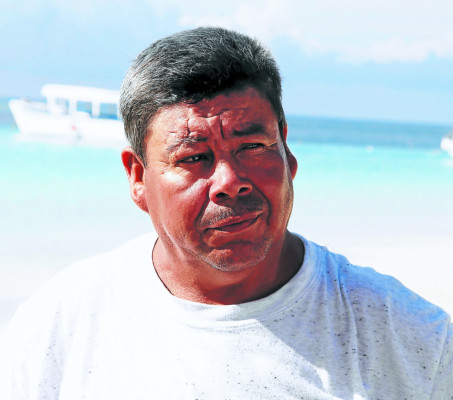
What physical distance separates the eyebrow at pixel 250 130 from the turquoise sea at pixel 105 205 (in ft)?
19.0

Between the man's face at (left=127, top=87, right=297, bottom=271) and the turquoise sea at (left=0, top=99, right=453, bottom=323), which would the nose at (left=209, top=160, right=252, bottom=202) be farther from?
the turquoise sea at (left=0, top=99, right=453, bottom=323)

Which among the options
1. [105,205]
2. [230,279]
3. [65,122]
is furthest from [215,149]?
[65,122]

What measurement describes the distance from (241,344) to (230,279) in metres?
0.17

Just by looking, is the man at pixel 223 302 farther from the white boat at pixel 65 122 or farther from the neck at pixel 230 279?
the white boat at pixel 65 122

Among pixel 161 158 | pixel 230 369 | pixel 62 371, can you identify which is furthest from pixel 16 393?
pixel 161 158

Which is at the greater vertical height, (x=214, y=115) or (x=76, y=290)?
(x=214, y=115)

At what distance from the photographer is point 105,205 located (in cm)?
1370

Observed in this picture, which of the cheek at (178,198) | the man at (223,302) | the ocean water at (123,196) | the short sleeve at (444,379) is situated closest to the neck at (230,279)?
the man at (223,302)

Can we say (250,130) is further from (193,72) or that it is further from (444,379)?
(444,379)

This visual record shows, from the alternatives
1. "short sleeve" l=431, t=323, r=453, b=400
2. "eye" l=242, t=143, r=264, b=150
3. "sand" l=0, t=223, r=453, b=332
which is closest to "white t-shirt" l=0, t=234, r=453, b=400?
"short sleeve" l=431, t=323, r=453, b=400

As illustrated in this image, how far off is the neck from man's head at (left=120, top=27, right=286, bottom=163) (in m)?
0.33

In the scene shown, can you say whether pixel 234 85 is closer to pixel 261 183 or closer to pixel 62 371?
pixel 261 183

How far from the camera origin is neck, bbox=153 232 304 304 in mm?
1753

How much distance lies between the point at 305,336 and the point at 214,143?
1.75 feet
